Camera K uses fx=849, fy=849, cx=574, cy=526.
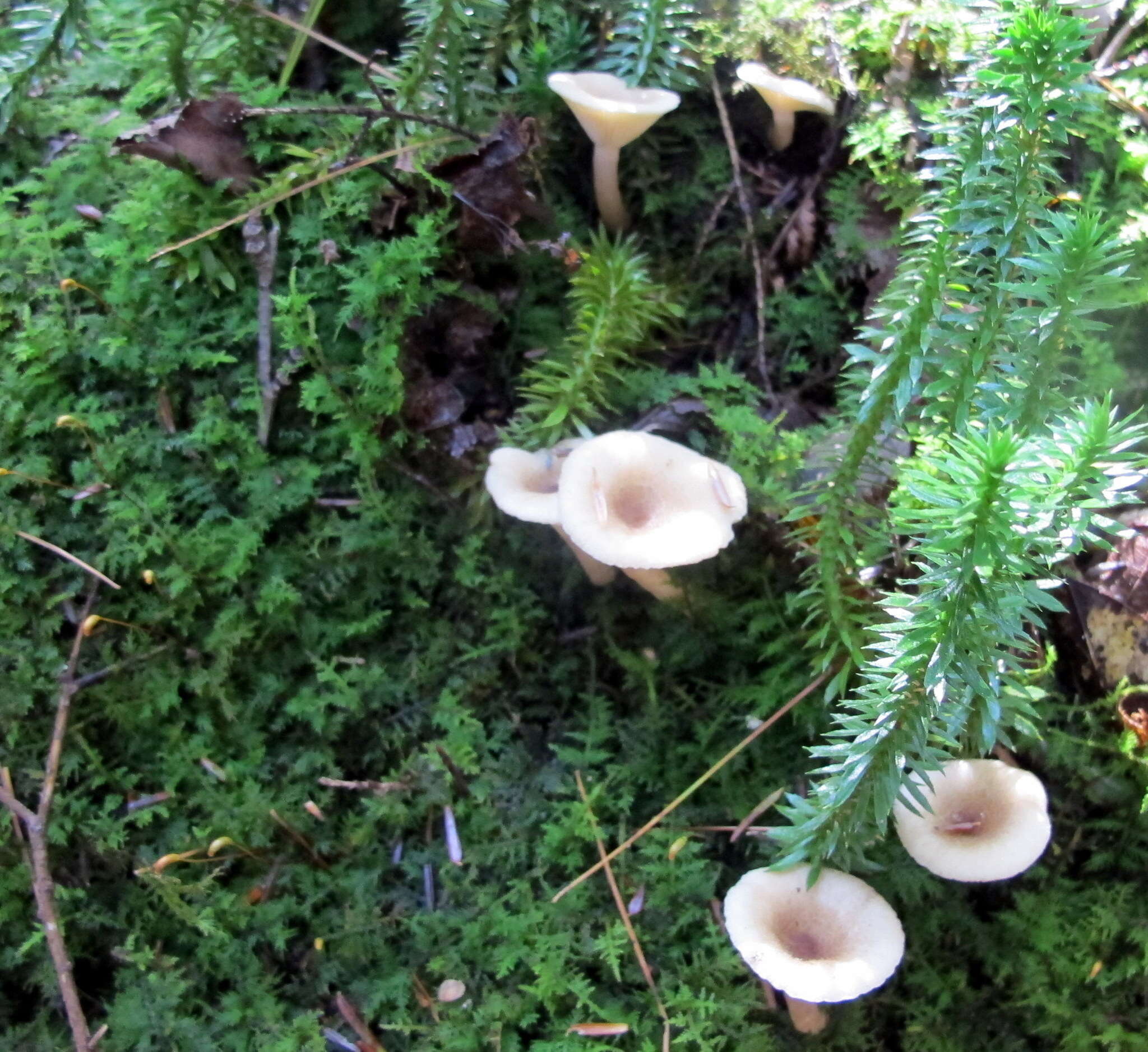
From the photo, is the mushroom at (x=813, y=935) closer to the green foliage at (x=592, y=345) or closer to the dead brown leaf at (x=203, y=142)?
the green foliage at (x=592, y=345)

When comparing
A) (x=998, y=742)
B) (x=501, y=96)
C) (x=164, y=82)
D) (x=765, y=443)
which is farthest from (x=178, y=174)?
(x=998, y=742)

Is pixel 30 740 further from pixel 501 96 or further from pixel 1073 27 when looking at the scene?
pixel 1073 27

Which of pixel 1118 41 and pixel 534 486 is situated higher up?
pixel 1118 41

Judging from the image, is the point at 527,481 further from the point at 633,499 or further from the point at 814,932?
the point at 814,932

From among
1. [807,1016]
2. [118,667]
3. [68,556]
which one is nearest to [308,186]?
[68,556]

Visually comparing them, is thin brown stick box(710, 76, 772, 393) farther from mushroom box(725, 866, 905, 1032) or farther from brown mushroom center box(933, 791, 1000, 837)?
mushroom box(725, 866, 905, 1032)
